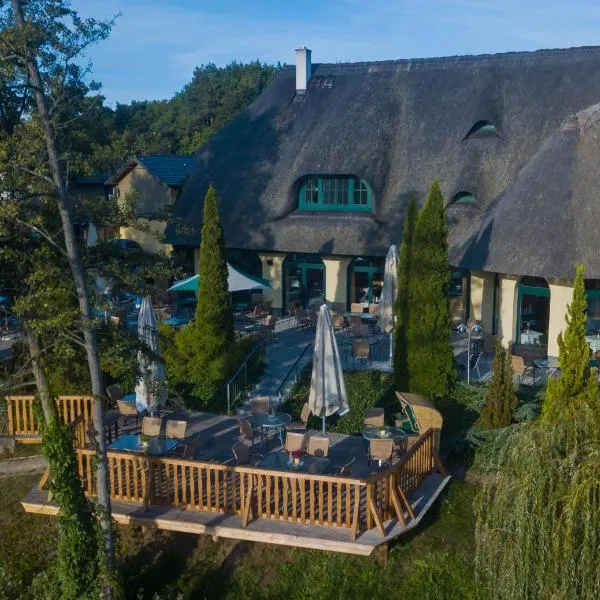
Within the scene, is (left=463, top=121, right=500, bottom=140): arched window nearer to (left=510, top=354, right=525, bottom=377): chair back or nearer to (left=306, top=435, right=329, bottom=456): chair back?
(left=510, top=354, right=525, bottom=377): chair back

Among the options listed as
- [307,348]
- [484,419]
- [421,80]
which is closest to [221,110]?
[421,80]

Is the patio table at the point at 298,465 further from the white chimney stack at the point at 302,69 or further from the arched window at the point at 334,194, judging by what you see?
the white chimney stack at the point at 302,69

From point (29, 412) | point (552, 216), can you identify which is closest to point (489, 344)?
point (552, 216)

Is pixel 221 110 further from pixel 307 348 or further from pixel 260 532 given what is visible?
pixel 260 532

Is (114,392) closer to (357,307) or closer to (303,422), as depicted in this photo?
(303,422)

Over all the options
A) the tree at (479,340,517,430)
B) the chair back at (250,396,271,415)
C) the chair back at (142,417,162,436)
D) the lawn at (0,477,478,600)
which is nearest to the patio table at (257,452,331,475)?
the lawn at (0,477,478,600)
